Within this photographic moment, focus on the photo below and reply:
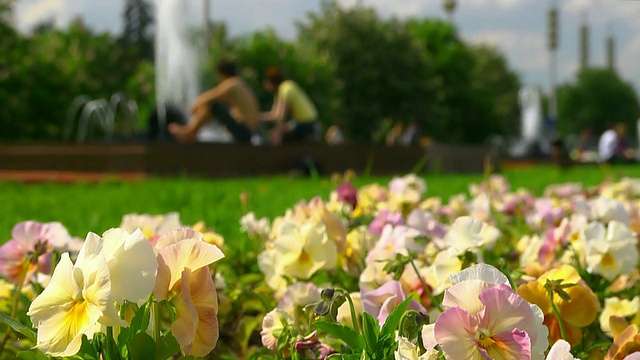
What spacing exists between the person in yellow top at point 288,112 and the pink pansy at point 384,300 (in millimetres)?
11459

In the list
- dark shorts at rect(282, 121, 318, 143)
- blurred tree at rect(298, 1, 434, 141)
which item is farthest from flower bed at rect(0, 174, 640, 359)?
blurred tree at rect(298, 1, 434, 141)

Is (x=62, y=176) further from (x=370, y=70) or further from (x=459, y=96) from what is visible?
(x=459, y=96)

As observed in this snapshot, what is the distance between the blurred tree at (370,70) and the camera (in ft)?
148

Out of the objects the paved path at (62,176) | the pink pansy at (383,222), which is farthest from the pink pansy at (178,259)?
the paved path at (62,176)

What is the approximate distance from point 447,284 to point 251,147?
10.7 metres

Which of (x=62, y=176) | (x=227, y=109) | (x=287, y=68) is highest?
(x=227, y=109)

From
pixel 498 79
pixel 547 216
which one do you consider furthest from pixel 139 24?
pixel 547 216

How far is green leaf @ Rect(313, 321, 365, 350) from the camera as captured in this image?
44.5 inches

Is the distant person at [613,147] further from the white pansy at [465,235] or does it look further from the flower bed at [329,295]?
the white pansy at [465,235]

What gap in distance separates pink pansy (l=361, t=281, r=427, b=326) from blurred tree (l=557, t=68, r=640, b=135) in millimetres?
88882

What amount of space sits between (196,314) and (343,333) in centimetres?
19

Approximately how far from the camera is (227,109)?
12234 mm

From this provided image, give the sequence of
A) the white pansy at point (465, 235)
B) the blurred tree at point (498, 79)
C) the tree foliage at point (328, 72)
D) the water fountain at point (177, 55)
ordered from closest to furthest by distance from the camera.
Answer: the white pansy at point (465, 235)
the water fountain at point (177, 55)
the tree foliage at point (328, 72)
the blurred tree at point (498, 79)

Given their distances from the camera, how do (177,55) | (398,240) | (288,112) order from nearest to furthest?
1. (398,240)
2. (288,112)
3. (177,55)
